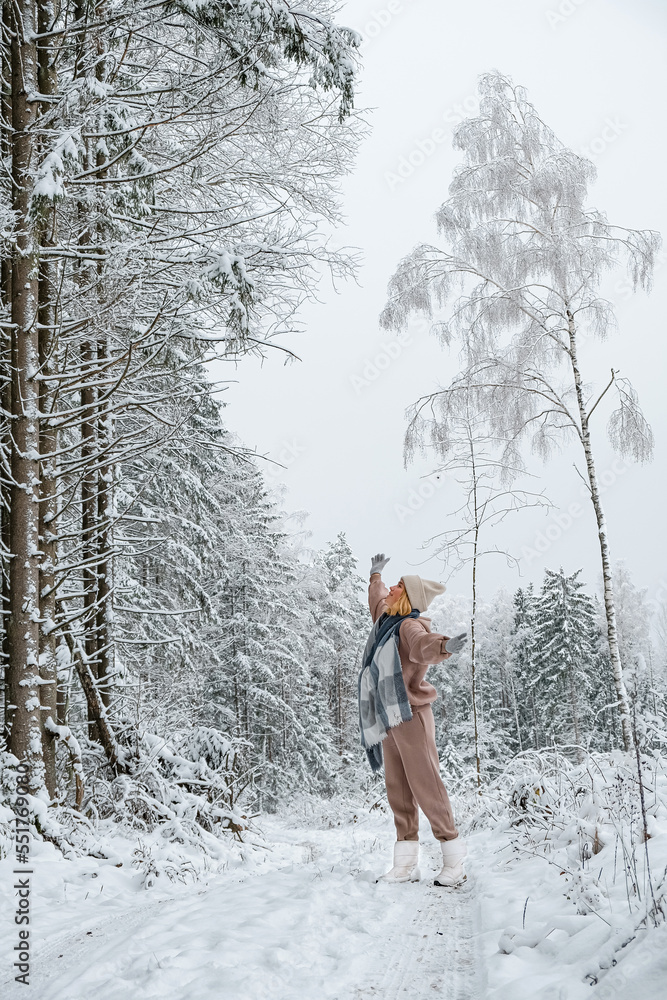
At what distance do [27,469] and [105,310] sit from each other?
4.60 ft

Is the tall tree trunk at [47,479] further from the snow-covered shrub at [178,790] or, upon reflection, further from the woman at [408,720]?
the woman at [408,720]

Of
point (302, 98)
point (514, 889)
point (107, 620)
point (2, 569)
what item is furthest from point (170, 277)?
point (514, 889)

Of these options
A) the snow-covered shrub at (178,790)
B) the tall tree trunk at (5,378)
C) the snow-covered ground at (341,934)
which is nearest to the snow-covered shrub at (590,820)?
the snow-covered ground at (341,934)

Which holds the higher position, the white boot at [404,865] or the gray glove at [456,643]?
the gray glove at [456,643]

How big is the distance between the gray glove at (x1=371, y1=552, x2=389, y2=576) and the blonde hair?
22.0 inches

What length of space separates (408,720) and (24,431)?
11.7 feet

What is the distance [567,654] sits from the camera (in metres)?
26.1

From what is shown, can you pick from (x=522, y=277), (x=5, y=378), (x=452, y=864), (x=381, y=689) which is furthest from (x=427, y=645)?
(x=522, y=277)

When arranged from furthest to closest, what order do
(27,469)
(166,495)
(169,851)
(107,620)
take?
(166,495) < (107,620) < (27,469) < (169,851)

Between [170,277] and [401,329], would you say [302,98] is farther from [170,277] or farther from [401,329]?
[401,329]

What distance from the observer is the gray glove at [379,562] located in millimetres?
4918

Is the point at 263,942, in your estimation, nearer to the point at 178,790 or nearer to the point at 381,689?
the point at 381,689

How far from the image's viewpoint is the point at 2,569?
4.91 m

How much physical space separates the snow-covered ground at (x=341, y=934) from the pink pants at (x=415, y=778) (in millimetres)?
326
